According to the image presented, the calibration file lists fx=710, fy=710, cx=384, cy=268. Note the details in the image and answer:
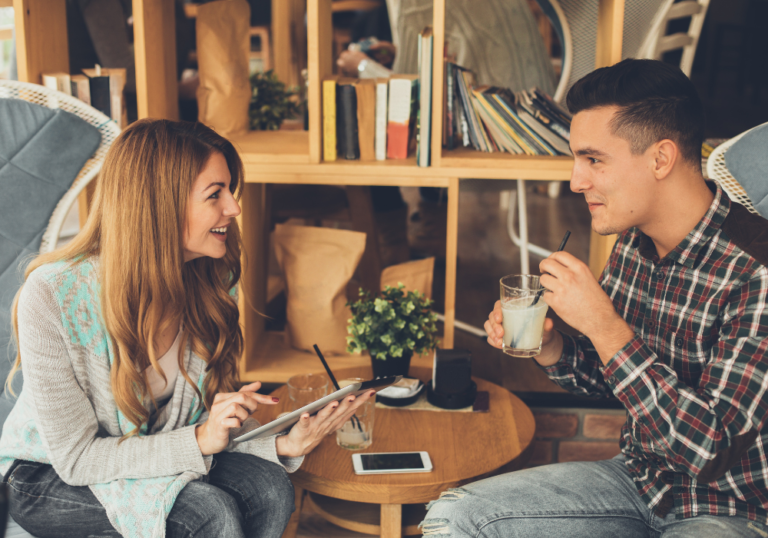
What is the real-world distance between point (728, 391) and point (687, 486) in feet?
0.77

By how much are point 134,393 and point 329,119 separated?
3.09 feet

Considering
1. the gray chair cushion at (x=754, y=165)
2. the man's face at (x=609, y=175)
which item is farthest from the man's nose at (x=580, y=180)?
the gray chair cushion at (x=754, y=165)

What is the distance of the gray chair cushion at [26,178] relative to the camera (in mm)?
1647

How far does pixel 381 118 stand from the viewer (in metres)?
1.99

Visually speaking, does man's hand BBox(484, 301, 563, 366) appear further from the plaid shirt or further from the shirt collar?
the shirt collar

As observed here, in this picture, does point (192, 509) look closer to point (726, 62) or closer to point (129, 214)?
point (129, 214)

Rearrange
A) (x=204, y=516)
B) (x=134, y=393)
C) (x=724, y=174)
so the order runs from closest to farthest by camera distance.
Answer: (x=204, y=516) → (x=134, y=393) → (x=724, y=174)

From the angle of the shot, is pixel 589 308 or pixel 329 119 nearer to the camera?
pixel 589 308

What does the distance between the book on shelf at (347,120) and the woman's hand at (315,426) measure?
2.67ft

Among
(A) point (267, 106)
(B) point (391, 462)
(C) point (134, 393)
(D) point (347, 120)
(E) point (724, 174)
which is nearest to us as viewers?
(C) point (134, 393)

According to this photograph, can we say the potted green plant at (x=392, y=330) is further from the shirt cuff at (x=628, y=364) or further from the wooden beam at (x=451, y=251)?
the shirt cuff at (x=628, y=364)

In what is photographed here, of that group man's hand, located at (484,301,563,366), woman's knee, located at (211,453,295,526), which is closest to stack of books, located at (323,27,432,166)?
man's hand, located at (484,301,563,366)

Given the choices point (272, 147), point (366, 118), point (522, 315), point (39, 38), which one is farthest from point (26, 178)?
point (522, 315)

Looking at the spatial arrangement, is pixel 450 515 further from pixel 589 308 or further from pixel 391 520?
pixel 589 308
